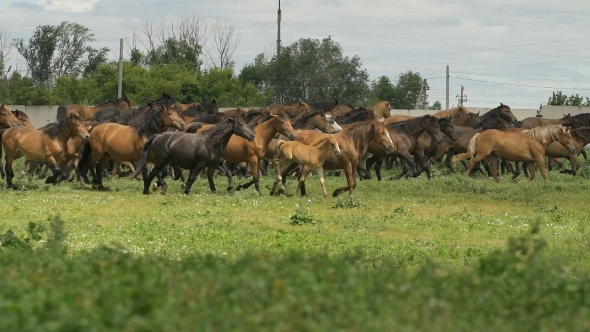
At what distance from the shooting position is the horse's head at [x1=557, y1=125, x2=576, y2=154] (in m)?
28.1

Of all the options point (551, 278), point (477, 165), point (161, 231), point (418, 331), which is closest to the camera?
point (418, 331)

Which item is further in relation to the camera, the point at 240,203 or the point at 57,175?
the point at 57,175

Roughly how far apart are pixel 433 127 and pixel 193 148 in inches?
373

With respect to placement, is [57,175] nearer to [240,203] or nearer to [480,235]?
[240,203]

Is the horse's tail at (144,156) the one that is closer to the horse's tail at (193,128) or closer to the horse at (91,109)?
the horse's tail at (193,128)

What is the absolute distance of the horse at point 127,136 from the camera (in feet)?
75.7

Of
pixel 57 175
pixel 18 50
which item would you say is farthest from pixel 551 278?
pixel 18 50

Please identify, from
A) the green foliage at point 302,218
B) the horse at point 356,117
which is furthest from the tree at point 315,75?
the green foliage at point 302,218

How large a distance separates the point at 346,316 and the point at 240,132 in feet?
51.9

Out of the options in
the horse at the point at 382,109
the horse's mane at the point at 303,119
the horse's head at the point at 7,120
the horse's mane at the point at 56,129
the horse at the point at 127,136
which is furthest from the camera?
the horse at the point at 382,109

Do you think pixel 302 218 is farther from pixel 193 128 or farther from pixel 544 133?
pixel 544 133

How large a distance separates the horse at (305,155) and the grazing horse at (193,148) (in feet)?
2.55

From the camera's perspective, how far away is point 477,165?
2898 cm

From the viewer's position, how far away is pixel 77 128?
22.8 m
